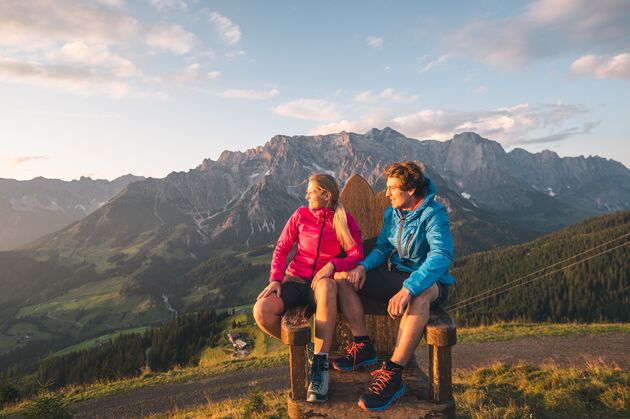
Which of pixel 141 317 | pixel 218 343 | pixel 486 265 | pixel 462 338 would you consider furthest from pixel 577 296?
pixel 141 317

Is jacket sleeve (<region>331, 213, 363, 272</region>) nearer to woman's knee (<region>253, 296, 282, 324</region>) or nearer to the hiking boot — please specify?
Result: woman's knee (<region>253, 296, 282, 324</region>)

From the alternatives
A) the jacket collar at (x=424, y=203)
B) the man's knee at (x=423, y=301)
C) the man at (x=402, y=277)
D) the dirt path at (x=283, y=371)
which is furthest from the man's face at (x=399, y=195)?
the dirt path at (x=283, y=371)

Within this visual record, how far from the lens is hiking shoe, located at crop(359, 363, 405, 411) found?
4.34 m

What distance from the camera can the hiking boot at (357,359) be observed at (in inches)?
217

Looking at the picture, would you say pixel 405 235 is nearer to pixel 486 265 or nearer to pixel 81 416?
pixel 81 416

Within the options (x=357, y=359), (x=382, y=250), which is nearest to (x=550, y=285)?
(x=382, y=250)

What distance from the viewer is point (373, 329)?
253 inches

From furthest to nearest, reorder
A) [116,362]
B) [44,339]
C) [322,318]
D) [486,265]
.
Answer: [44,339], [486,265], [116,362], [322,318]

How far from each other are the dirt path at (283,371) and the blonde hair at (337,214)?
12.4 m

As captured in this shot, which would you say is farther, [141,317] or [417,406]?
[141,317]

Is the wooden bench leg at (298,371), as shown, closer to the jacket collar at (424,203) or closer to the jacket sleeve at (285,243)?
the jacket sleeve at (285,243)

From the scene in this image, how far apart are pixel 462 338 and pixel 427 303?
59.9 feet

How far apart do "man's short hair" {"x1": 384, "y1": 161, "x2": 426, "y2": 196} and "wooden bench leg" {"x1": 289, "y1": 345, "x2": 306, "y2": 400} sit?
2.76 m

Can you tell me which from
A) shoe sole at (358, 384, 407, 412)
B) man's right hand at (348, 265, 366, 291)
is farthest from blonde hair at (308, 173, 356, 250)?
shoe sole at (358, 384, 407, 412)
